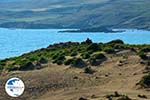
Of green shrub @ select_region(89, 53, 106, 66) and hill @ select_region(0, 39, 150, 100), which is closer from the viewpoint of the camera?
hill @ select_region(0, 39, 150, 100)

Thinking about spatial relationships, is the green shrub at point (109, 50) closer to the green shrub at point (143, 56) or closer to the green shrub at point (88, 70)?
the green shrub at point (143, 56)

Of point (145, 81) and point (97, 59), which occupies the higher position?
point (97, 59)

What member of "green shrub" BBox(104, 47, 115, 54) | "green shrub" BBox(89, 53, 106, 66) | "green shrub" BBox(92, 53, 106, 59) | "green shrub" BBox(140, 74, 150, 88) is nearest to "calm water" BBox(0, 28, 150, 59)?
"green shrub" BBox(104, 47, 115, 54)

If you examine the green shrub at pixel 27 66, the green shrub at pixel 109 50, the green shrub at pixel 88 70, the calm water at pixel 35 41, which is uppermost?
the green shrub at pixel 109 50

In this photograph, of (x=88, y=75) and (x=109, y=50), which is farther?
(x=109, y=50)

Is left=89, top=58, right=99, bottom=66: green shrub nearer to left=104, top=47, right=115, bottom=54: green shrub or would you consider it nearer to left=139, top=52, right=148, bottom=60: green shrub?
left=104, top=47, right=115, bottom=54: green shrub

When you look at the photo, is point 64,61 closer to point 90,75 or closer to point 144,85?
point 90,75

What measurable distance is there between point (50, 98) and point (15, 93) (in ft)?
9.66

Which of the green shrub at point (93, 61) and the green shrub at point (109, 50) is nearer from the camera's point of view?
the green shrub at point (93, 61)

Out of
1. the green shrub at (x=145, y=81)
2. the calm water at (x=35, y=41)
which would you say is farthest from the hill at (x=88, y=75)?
the calm water at (x=35, y=41)

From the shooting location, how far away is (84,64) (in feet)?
129

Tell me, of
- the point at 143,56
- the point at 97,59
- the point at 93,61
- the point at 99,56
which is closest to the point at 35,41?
the point at 99,56

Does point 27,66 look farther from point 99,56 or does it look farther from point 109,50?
point 109,50

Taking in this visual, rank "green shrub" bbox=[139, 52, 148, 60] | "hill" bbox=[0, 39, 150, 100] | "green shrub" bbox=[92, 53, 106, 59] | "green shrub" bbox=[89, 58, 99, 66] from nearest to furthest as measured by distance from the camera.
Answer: "hill" bbox=[0, 39, 150, 100], "green shrub" bbox=[139, 52, 148, 60], "green shrub" bbox=[89, 58, 99, 66], "green shrub" bbox=[92, 53, 106, 59]
